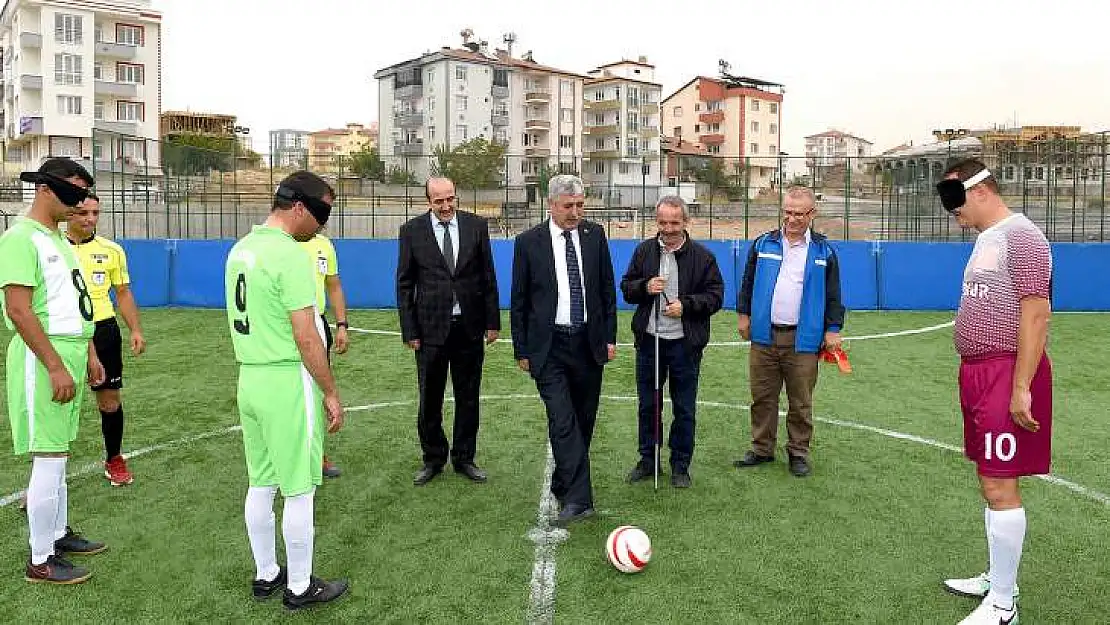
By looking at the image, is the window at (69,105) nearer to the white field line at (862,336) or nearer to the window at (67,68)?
the window at (67,68)

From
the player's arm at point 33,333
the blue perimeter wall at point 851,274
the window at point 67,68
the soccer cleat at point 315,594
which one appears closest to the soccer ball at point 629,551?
the soccer cleat at point 315,594

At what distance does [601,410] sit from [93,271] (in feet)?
15.7

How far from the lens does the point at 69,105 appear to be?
60719mm

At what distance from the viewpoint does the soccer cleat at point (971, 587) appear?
4703 millimetres

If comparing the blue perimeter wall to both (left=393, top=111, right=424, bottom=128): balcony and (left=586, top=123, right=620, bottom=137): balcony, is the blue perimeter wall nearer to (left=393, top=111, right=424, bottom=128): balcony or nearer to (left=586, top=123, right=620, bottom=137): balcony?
(left=393, top=111, right=424, bottom=128): balcony

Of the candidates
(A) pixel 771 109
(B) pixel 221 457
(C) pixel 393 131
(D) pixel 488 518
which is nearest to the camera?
(D) pixel 488 518

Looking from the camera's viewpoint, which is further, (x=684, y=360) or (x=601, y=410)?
(x=601, y=410)

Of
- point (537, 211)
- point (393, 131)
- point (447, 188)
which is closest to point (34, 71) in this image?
point (393, 131)

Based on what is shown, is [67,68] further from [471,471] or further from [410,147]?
[471,471]

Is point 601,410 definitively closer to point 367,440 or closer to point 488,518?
point 367,440

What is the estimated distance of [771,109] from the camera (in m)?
94.8

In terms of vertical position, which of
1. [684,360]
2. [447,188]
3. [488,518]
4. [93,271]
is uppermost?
[447,188]

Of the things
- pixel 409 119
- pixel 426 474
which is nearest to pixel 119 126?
pixel 409 119

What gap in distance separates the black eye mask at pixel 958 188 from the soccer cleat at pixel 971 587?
200cm
